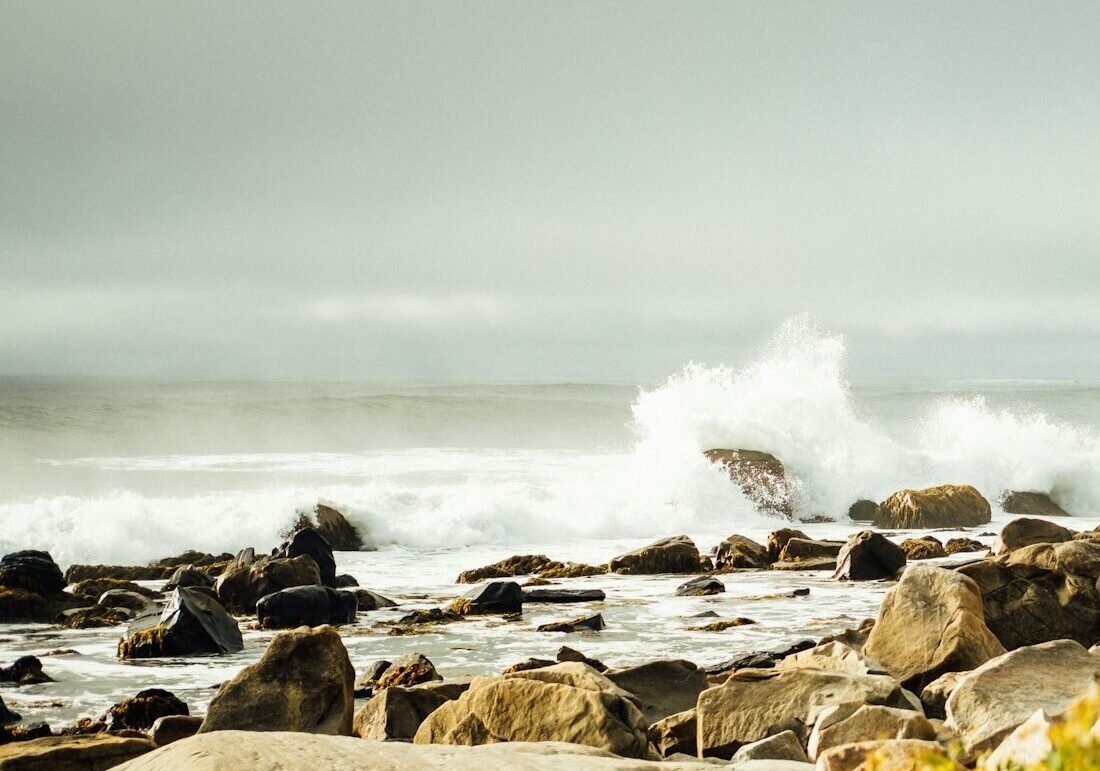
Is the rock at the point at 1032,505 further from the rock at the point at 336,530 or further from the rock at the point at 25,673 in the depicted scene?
the rock at the point at 25,673

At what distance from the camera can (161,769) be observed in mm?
3496

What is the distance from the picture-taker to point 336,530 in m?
19.2

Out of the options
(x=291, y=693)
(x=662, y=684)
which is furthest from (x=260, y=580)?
(x=662, y=684)

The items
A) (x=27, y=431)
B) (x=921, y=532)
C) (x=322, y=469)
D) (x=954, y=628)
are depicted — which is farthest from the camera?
(x=27, y=431)

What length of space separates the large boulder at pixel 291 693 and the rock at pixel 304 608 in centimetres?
476

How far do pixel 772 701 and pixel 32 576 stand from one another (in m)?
10.1

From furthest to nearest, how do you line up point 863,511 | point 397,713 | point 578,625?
1. point 863,511
2. point 578,625
3. point 397,713

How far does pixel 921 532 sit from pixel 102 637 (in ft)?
46.9

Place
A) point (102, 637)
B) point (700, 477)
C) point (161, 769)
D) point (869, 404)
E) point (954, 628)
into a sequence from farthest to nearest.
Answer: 1. point (869, 404)
2. point (700, 477)
3. point (102, 637)
4. point (954, 628)
5. point (161, 769)

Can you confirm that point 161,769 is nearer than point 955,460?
Yes

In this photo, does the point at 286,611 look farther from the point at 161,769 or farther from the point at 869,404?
the point at 869,404

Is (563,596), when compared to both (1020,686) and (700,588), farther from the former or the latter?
(1020,686)

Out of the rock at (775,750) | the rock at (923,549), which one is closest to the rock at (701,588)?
the rock at (923,549)

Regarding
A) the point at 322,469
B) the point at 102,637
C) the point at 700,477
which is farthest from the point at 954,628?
the point at 322,469
